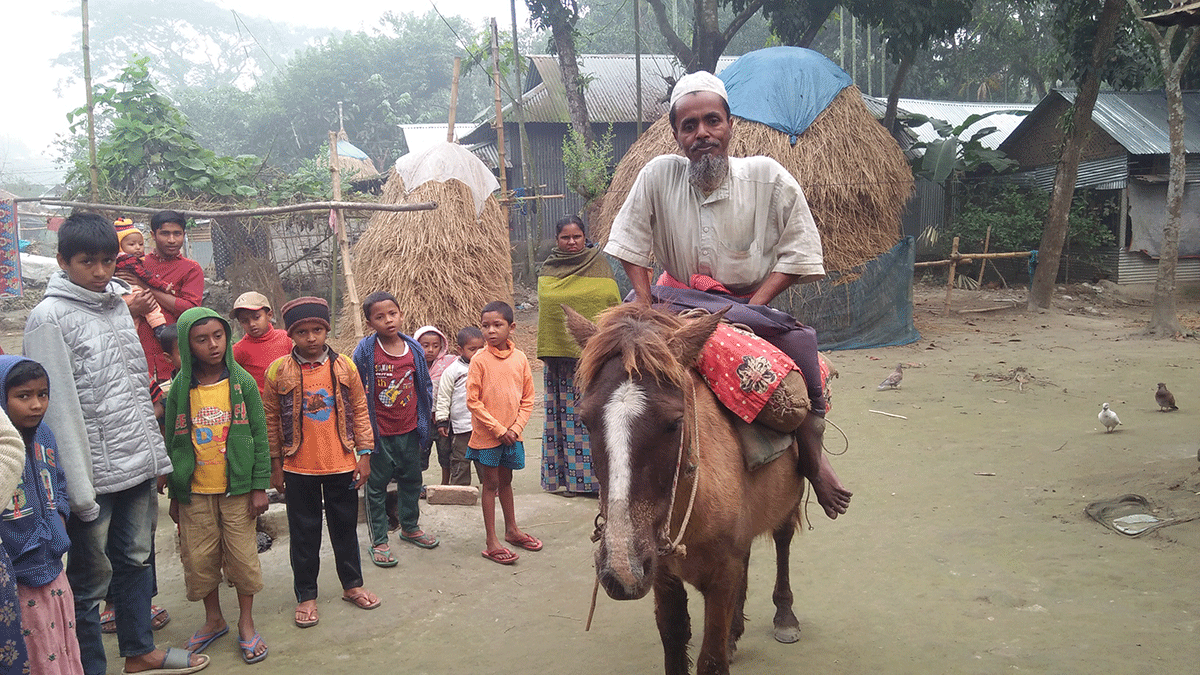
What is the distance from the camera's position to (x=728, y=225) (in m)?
3.32

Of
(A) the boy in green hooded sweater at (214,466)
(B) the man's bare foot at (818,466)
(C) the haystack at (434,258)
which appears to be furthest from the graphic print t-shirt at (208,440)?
(C) the haystack at (434,258)

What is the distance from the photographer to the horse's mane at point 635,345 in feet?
7.88

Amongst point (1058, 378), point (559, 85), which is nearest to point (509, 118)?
point (559, 85)

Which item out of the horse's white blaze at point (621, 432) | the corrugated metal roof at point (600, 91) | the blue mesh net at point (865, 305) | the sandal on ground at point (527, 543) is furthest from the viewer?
the corrugated metal roof at point (600, 91)

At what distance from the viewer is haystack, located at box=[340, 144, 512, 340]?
35.1ft

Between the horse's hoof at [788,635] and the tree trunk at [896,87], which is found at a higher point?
the tree trunk at [896,87]

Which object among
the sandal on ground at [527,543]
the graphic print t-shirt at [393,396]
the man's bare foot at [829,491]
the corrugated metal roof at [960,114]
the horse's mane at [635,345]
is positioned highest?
the corrugated metal roof at [960,114]

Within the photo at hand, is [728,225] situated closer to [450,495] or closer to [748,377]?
[748,377]

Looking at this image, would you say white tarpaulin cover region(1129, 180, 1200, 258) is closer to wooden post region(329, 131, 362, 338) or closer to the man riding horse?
wooden post region(329, 131, 362, 338)

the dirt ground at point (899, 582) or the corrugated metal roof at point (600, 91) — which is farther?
the corrugated metal roof at point (600, 91)

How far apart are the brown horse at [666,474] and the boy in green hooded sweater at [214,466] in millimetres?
2052

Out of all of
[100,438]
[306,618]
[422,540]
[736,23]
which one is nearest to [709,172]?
[100,438]

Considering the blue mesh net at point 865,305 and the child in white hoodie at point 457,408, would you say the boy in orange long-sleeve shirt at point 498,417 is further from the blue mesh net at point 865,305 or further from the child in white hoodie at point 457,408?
the blue mesh net at point 865,305

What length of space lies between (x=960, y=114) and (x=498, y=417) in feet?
78.4
